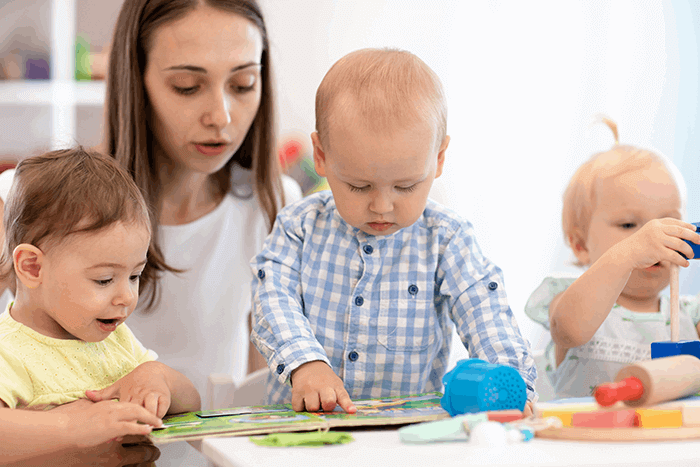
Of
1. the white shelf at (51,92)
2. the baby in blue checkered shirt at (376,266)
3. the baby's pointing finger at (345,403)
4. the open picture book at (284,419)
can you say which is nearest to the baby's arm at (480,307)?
the baby in blue checkered shirt at (376,266)

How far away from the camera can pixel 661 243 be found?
0.98m

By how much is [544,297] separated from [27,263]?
2.66ft

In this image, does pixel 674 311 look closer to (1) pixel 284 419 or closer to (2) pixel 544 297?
(2) pixel 544 297

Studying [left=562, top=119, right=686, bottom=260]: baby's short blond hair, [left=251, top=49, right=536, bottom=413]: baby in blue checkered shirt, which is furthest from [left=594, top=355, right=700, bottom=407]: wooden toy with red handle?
[left=562, top=119, right=686, bottom=260]: baby's short blond hair

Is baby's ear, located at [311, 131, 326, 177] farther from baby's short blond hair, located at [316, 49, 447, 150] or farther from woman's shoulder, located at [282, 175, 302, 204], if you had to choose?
woman's shoulder, located at [282, 175, 302, 204]

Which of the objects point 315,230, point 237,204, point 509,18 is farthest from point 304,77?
point 315,230

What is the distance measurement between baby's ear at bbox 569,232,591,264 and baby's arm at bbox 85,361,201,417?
2.48ft

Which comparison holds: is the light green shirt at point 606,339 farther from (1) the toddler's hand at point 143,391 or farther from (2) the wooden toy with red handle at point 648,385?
(1) the toddler's hand at point 143,391

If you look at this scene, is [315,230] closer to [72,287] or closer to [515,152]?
[72,287]

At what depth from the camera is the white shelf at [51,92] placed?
9.34ft

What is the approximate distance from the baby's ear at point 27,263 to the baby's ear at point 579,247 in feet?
2.99

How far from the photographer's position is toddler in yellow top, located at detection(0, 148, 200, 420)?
0.90 metres

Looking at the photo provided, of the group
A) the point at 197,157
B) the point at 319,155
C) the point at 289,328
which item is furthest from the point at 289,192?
the point at 289,328

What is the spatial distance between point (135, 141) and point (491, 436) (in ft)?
3.19
